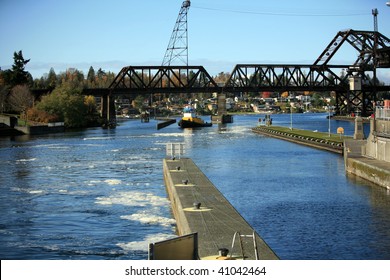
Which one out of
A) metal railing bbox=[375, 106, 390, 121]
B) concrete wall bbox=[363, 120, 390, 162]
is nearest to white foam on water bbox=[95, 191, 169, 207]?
concrete wall bbox=[363, 120, 390, 162]

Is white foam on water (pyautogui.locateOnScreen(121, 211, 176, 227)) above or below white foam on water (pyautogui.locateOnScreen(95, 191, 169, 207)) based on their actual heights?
above

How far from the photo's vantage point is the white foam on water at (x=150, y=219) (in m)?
34.0

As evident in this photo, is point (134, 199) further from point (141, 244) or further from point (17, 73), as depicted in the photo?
point (17, 73)

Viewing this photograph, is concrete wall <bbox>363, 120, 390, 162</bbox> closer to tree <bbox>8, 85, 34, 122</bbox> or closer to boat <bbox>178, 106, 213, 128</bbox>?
boat <bbox>178, 106, 213, 128</bbox>

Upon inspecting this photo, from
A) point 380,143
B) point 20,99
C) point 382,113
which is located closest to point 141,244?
point 380,143

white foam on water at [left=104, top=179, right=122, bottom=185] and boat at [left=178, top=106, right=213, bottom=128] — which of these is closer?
white foam on water at [left=104, top=179, right=122, bottom=185]

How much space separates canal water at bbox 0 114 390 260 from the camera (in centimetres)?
2905

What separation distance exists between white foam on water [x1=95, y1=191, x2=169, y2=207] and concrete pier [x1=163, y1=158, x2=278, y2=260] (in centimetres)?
135

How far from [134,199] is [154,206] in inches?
111

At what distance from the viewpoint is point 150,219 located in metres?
35.1

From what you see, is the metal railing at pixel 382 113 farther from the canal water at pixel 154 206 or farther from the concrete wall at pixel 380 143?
the canal water at pixel 154 206

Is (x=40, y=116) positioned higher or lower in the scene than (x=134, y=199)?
higher

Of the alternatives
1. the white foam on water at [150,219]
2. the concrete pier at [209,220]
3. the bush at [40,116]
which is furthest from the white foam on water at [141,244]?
the bush at [40,116]
